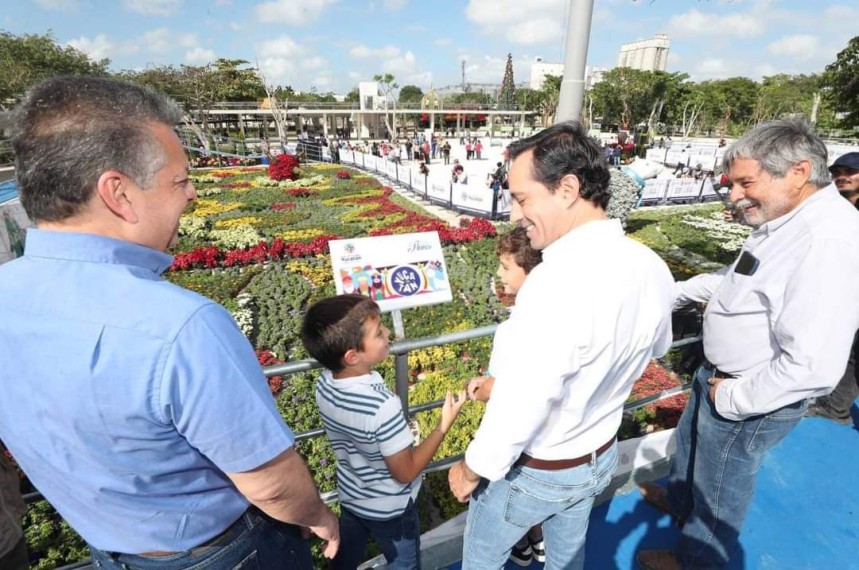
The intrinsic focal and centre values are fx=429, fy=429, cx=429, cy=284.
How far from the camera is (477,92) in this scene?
117 m

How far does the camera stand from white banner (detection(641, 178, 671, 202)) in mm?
16375

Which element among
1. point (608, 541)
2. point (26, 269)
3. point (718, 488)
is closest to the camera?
point (26, 269)

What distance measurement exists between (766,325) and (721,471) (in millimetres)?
748

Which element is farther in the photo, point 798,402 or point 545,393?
point 798,402

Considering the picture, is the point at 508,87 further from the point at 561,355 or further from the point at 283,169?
the point at 561,355

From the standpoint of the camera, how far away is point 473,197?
47.1 ft

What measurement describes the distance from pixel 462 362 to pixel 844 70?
1298 cm

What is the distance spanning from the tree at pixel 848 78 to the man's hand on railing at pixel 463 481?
1402 cm

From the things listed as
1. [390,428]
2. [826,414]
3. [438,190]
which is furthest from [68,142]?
[438,190]

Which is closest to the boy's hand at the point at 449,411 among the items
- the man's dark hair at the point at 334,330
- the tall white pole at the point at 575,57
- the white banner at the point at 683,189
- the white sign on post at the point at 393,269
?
the man's dark hair at the point at 334,330

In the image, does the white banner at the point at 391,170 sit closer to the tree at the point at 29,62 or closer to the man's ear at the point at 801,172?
the man's ear at the point at 801,172

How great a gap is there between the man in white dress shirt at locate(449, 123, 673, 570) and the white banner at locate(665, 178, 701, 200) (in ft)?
58.3

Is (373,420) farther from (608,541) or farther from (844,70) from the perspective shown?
(844,70)

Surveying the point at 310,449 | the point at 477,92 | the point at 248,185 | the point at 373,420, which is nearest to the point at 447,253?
the point at 310,449
